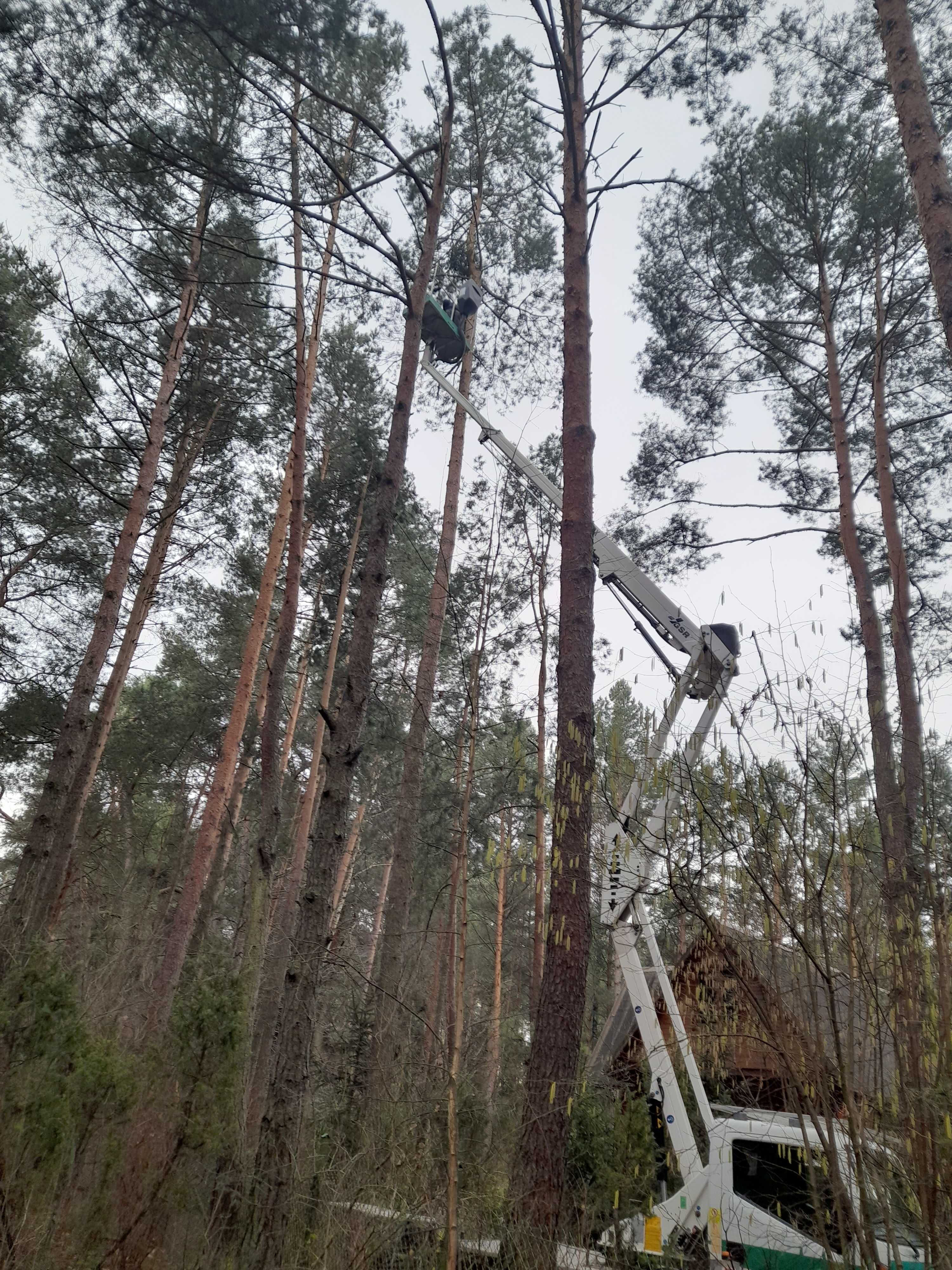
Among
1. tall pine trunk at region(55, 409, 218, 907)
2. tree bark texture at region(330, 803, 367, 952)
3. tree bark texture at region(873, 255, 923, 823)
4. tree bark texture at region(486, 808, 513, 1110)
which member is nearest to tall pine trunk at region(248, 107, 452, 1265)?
tree bark texture at region(873, 255, 923, 823)

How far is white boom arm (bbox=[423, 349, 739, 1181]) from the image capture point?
3969mm

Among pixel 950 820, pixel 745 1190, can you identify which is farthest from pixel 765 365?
pixel 745 1190

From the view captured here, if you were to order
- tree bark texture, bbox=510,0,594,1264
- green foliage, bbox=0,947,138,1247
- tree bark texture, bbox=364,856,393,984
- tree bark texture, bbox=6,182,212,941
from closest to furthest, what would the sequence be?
1. green foliage, bbox=0,947,138,1247
2. tree bark texture, bbox=510,0,594,1264
3. tree bark texture, bbox=6,182,212,941
4. tree bark texture, bbox=364,856,393,984

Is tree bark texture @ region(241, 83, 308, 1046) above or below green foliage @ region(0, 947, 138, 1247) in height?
above

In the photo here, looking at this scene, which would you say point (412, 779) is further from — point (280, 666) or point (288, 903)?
point (288, 903)

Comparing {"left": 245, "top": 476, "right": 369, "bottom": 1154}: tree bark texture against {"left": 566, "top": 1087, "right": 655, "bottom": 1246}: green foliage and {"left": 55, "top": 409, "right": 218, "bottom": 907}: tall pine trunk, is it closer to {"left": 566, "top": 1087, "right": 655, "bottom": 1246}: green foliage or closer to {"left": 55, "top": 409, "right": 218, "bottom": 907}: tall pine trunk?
{"left": 566, "top": 1087, "right": 655, "bottom": 1246}: green foliage

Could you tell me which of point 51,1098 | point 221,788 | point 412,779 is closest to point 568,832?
point 51,1098

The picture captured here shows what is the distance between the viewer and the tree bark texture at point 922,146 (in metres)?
4.69

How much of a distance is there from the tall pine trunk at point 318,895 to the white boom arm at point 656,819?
1048 mm

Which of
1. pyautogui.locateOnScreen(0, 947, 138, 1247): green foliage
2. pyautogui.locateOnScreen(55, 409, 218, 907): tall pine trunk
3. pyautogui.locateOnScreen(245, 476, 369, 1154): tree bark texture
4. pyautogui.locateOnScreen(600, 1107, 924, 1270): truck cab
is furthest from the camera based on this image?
pyautogui.locateOnScreen(55, 409, 218, 907): tall pine trunk

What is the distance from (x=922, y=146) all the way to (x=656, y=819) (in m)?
4.30

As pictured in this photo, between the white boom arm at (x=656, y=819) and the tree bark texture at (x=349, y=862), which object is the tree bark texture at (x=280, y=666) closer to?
the white boom arm at (x=656, y=819)

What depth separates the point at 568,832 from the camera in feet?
15.2

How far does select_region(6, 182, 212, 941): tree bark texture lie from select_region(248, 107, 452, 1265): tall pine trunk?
2011 millimetres
